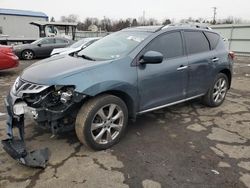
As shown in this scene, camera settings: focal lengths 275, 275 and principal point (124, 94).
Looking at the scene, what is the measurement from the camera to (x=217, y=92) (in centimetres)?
580

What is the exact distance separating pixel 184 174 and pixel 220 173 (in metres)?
0.44

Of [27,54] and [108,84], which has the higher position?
[108,84]

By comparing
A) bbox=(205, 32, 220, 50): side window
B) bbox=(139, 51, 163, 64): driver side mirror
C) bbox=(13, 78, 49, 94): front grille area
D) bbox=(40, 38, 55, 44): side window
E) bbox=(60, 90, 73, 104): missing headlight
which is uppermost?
bbox=(205, 32, 220, 50): side window

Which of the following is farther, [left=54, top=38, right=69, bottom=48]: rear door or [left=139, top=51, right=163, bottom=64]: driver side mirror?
[left=54, top=38, right=69, bottom=48]: rear door

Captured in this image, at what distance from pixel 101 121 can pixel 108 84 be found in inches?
20.7

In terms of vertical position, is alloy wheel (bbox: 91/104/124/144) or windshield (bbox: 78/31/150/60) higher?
windshield (bbox: 78/31/150/60)

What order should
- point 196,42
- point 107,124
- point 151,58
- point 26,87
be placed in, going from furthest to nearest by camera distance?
point 196,42, point 151,58, point 107,124, point 26,87

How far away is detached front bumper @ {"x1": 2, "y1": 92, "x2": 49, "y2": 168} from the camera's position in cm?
325

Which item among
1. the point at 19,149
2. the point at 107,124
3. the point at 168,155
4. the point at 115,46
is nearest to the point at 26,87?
the point at 19,149

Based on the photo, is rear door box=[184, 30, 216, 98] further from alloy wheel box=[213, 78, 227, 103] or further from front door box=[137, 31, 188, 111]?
alloy wheel box=[213, 78, 227, 103]

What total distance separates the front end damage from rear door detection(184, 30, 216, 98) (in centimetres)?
233

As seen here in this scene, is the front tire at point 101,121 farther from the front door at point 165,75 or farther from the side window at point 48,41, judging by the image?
the side window at point 48,41

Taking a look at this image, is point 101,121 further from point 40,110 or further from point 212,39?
point 212,39

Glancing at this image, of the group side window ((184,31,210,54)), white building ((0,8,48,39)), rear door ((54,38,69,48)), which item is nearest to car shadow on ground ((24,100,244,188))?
side window ((184,31,210,54))
